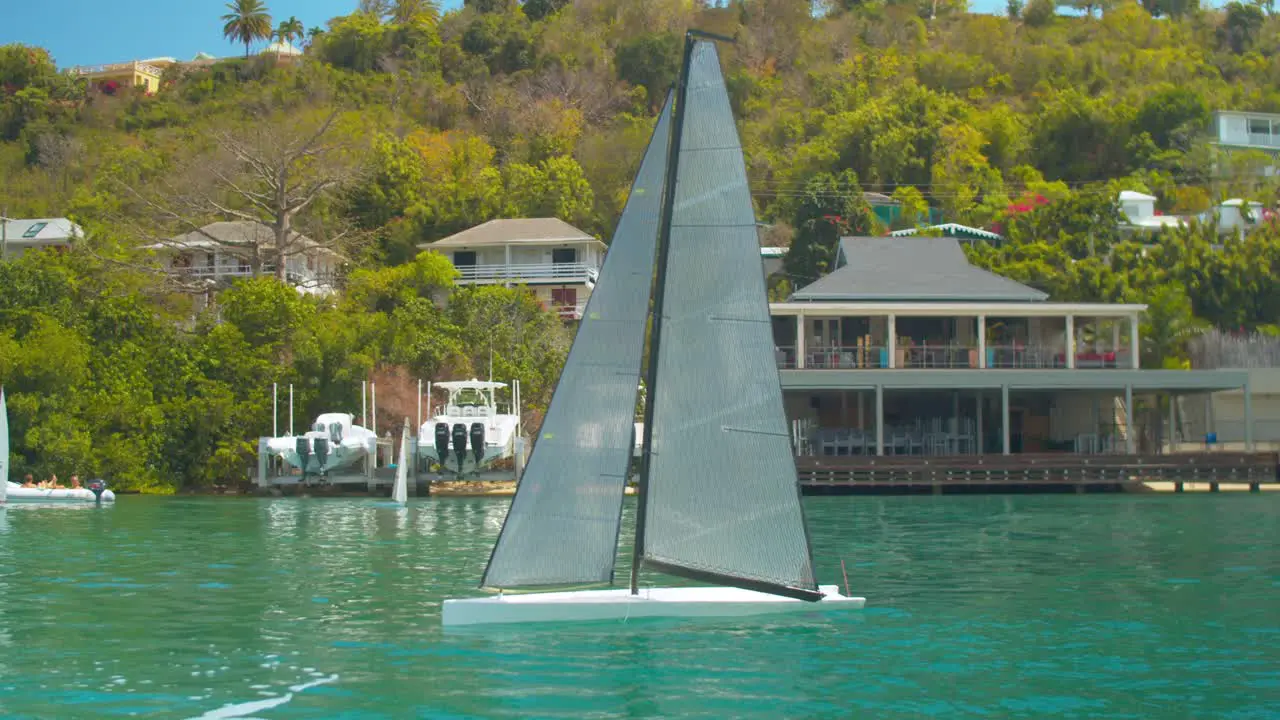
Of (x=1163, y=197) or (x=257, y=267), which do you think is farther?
(x=1163, y=197)

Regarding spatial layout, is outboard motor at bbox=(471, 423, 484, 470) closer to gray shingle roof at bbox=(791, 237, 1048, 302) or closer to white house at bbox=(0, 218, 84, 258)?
gray shingle roof at bbox=(791, 237, 1048, 302)

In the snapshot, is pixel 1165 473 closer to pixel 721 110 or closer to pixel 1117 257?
pixel 1117 257

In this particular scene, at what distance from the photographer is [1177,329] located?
1977 inches

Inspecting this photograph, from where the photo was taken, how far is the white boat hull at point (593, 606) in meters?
14.7

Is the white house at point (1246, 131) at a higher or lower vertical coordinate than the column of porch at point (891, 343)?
higher

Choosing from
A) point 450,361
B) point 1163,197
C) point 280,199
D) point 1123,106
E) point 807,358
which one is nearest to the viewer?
point 807,358

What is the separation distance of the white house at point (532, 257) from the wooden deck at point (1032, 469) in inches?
912

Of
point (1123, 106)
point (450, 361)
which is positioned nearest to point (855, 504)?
point (450, 361)

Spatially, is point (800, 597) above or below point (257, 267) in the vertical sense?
below

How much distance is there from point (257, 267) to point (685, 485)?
145 feet

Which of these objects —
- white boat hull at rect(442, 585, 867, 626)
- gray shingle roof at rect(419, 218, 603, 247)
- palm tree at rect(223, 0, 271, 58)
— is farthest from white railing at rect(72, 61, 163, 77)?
white boat hull at rect(442, 585, 867, 626)

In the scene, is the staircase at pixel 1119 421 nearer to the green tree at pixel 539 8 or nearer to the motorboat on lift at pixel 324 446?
the motorboat on lift at pixel 324 446

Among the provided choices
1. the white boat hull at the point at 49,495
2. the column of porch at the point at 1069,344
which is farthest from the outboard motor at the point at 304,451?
the column of porch at the point at 1069,344

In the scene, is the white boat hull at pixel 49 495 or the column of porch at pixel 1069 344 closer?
the white boat hull at pixel 49 495
